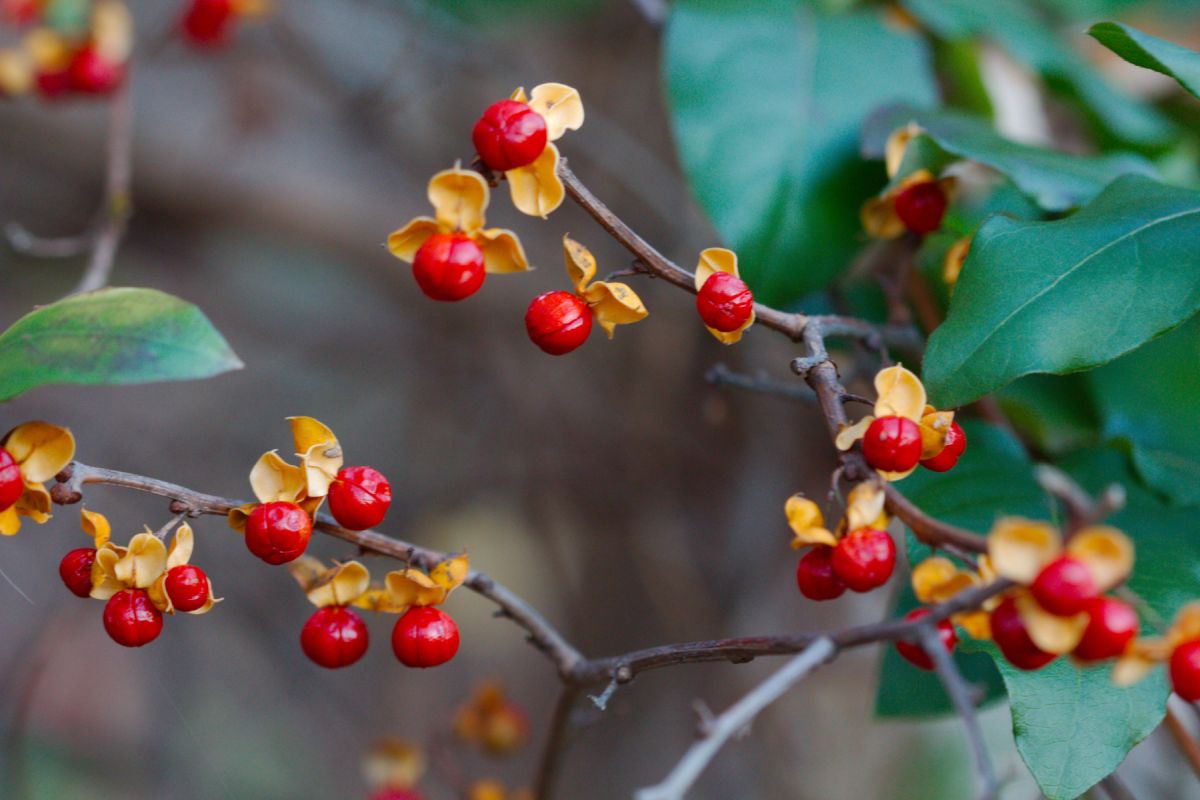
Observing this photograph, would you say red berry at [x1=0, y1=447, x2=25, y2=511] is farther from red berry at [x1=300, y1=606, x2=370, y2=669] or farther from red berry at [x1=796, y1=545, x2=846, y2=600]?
red berry at [x1=796, y1=545, x2=846, y2=600]

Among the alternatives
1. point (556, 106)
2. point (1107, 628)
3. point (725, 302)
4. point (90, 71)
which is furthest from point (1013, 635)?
point (90, 71)

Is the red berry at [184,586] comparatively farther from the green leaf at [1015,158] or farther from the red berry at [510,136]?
the green leaf at [1015,158]

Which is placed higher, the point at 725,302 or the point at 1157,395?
the point at 725,302

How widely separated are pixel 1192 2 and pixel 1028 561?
1.10 metres

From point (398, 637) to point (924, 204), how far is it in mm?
378

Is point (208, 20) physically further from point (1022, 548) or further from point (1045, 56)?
point (1022, 548)

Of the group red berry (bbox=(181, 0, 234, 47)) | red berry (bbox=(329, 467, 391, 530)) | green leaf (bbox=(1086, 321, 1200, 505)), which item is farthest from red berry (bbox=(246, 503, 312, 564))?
red berry (bbox=(181, 0, 234, 47))

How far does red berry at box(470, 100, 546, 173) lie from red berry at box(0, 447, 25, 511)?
0.23 m

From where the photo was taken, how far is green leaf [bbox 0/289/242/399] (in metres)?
0.41

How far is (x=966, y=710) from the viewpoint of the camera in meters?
0.32

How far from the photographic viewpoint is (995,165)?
58 centimetres

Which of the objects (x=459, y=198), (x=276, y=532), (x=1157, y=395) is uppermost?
(x=459, y=198)

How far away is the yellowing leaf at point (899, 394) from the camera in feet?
1.34

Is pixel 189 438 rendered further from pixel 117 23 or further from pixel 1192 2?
pixel 1192 2
